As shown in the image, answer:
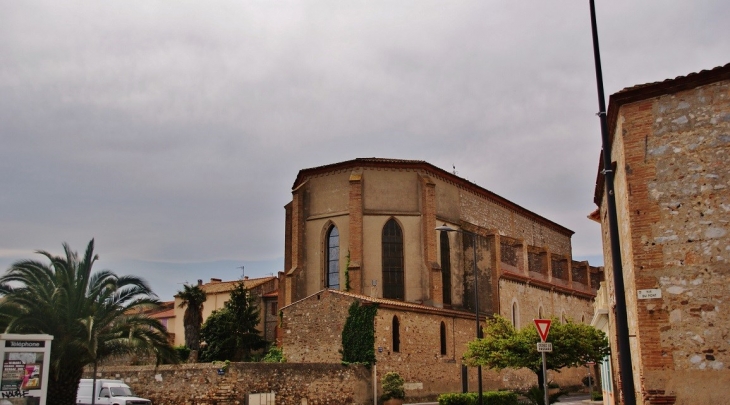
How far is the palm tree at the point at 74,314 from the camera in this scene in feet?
68.9

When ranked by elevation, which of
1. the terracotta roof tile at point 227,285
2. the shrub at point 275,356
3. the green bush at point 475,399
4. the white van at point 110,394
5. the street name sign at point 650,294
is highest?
the terracotta roof tile at point 227,285

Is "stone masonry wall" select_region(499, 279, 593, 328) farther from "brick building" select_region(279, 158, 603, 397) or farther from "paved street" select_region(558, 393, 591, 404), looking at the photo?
"paved street" select_region(558, 393, 591, 404)

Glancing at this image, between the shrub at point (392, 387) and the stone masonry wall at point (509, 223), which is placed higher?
the stone masonry wall at point (509, 223)

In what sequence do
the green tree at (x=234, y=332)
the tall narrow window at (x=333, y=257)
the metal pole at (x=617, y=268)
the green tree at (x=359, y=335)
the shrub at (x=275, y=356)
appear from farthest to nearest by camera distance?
the green tree at (x=234, y=332)
the tall narrow window at (x=333, y=257)
the shrub at (x=275, y=356)
the green tree at (x=359, y=335)
the metal pole at (x=617, y=268)

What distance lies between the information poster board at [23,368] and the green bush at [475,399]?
14.9 metres

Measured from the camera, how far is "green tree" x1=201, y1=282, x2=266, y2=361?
47188mm

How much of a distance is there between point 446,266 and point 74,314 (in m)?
25.5

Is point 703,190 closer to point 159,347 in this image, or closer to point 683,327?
point 683,327

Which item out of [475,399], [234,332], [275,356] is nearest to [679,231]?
[475,399]

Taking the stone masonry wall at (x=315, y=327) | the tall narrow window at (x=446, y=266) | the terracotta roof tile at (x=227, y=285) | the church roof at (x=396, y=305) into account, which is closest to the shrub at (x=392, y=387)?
the stone masonry wall at (x=315, y=327)

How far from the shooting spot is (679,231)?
1324cm

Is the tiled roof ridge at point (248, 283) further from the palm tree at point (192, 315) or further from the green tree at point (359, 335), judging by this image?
the green tree at point (359, 335)

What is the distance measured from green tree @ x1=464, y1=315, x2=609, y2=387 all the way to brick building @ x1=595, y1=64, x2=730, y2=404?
9.15 meters

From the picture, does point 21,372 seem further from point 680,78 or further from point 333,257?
point 333,257
